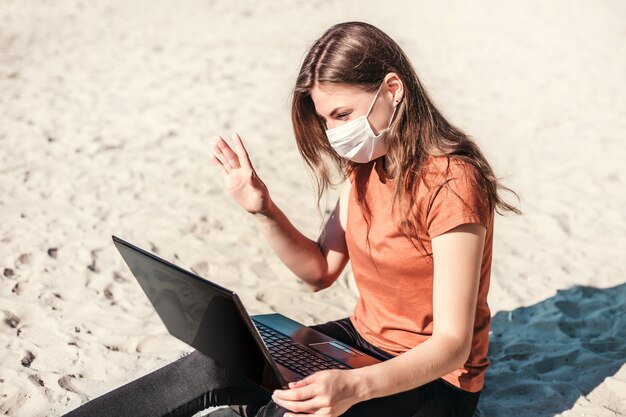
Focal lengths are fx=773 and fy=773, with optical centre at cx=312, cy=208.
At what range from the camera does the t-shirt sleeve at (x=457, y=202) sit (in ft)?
7.11

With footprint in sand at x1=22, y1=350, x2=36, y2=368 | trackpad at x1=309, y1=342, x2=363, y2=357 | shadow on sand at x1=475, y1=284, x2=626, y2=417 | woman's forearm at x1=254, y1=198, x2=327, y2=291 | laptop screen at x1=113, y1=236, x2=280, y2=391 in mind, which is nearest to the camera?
laptop screen at x1=113, y1=236, x2=280, y2=391

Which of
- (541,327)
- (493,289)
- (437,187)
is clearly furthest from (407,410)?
(493,289)

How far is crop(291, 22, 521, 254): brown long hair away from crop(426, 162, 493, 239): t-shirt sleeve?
0.12 ft

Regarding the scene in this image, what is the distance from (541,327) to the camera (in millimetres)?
3865

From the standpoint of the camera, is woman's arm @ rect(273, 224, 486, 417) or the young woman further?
the young woman

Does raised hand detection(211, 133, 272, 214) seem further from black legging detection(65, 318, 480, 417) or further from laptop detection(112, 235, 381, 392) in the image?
black legging detection(65, 318, 480, 417)

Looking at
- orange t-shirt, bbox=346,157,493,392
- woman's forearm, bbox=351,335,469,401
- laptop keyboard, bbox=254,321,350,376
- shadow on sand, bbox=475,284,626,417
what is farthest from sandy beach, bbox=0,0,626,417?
woman's forearm, bbox=351,335,469,401

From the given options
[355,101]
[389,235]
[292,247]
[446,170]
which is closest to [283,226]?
[292,247]

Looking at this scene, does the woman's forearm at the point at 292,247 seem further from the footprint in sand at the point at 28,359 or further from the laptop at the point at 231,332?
the footprint in sand at the point at 28,359

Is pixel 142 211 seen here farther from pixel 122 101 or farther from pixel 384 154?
pixel 384 154

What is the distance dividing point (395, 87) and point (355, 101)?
13 centimetres

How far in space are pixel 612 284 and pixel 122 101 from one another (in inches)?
181

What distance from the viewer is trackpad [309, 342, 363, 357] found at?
8.07 feet

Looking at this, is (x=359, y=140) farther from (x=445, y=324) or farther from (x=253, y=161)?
(x=253, y=161)
